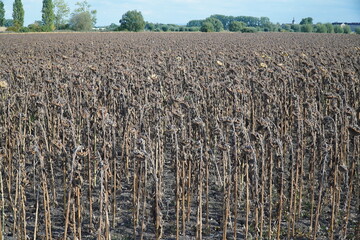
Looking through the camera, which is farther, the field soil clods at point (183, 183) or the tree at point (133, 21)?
the tree at point (133, 21)

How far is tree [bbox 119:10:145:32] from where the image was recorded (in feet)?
269

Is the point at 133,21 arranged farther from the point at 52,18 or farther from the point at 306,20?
the point at 306,20

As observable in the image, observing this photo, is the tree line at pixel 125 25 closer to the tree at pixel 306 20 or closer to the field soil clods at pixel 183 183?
the tree at pixel 306 20

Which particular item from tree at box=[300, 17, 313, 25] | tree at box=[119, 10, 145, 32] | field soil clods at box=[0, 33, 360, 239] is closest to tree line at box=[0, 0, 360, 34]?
tree at box=[119, 10, 145, 32]

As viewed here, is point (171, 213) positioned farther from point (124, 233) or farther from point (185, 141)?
point (185, 141)

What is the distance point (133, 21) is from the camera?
269ft

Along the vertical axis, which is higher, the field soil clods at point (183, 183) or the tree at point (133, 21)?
the tree at point (133, 21)

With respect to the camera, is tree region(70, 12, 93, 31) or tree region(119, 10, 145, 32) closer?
tree region(119, 10, 145, 32)

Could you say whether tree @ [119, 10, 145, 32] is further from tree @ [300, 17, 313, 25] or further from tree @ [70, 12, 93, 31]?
tree @ [300, 17, 313, 25]

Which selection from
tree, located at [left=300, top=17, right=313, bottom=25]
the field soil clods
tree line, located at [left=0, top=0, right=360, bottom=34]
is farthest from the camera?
tree, located at [left=300, top=17, right=313, bottom=25]

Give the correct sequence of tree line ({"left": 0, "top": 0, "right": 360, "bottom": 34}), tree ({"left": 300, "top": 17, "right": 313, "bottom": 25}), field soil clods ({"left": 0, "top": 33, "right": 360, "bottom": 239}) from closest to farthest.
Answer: field soil clods ({"left": 0, "top": 33, "right": 360, "bottom": 239}), tree line ({"left": 0, "top": 0, "right": 360, "bottom": 34}), tree ({"left": 300, "top": 17, "right": 313, "bottom": 25})

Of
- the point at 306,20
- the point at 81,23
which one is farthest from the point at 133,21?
the point at 306,20

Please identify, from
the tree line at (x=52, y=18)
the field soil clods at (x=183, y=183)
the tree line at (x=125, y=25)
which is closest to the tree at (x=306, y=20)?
the tree line at (x=125, y=25)

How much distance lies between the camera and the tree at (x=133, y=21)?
269ft
